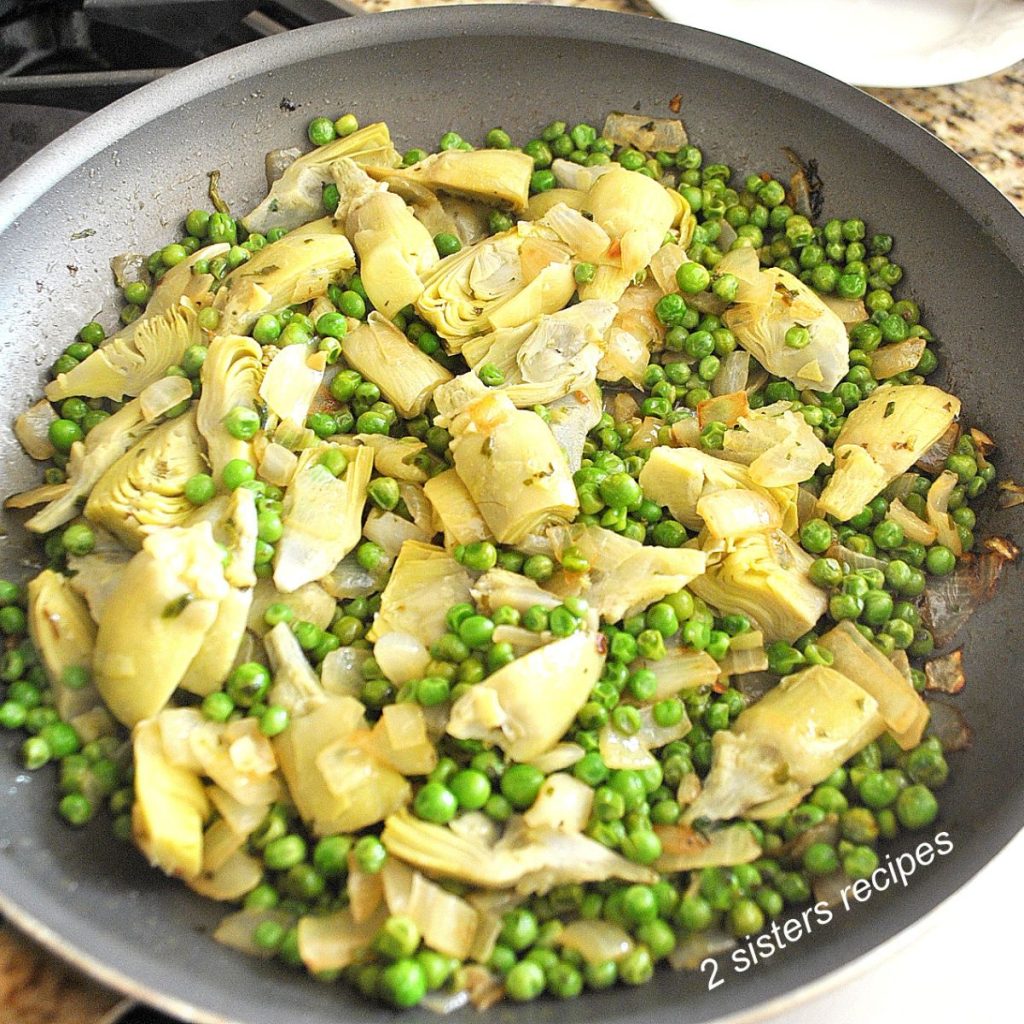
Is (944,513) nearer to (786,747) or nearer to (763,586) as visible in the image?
(763,586)

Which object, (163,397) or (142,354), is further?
(142,354)

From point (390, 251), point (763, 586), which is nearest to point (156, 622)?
point (390, 251)

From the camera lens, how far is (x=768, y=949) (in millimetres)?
2088

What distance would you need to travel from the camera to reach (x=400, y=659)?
236cm

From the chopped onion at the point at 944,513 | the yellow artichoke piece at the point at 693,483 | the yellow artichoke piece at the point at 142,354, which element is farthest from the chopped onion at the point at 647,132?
the yellow artichoke piece at the point at 142,354

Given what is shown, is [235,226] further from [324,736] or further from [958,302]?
[958,302]

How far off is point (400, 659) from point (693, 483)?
80 centimetres

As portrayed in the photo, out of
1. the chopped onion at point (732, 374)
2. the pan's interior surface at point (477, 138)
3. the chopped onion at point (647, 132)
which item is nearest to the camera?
the pan's interior surface at point (477, 138)

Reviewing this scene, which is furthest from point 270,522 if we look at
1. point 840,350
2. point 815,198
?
point 815,198

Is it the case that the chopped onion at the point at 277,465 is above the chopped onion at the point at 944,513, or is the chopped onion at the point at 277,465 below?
below

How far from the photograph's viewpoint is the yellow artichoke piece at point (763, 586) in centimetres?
247

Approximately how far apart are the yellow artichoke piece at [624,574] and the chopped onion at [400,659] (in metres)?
0.35

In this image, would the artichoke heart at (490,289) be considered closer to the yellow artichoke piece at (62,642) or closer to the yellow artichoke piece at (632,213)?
the yellow artichoke piece at (632,213)

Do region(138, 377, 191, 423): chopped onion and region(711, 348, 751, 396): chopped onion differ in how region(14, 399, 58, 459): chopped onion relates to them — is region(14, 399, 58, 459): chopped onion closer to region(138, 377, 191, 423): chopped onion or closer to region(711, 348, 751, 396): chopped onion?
region(138, 377, 191, 423): chopped onion
